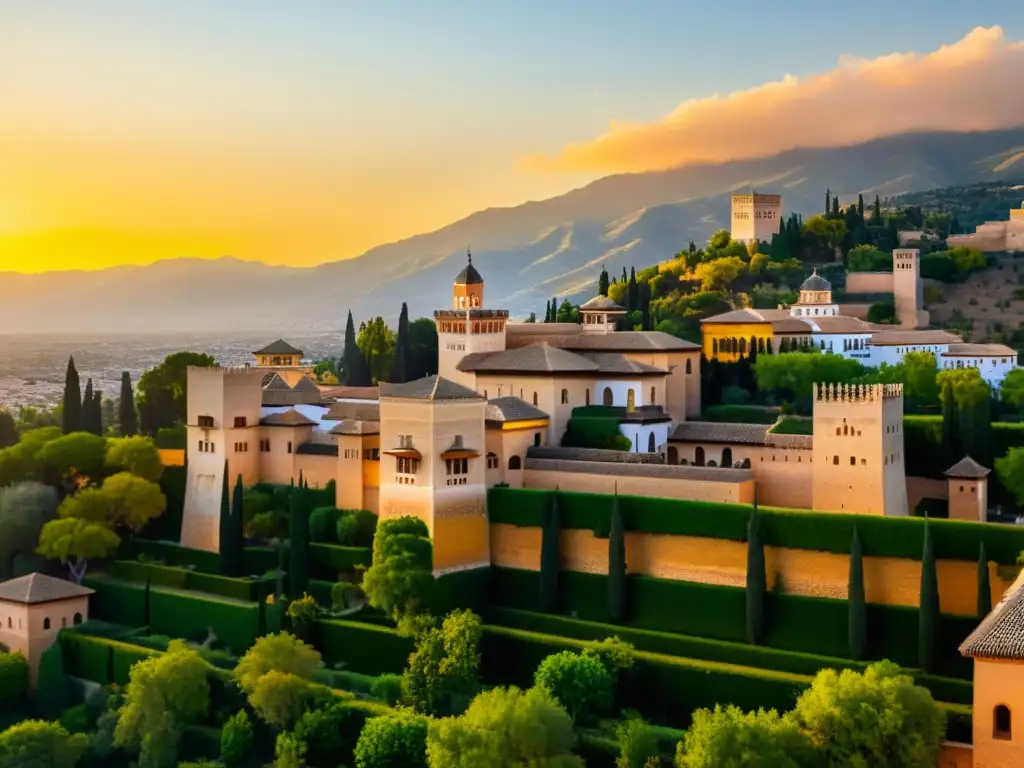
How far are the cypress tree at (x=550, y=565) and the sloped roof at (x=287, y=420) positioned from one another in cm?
1034

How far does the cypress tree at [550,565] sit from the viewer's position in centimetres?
3459

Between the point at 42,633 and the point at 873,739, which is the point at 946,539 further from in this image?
the point at 42,633

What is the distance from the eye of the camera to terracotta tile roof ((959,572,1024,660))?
2472 centimetres

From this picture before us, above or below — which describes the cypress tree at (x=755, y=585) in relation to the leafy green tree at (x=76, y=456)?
below

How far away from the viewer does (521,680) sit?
32.8 m

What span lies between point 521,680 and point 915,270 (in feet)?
111

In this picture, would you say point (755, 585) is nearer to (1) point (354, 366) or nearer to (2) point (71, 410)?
(2) point (71, 410)

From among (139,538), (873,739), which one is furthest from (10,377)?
(873,739)

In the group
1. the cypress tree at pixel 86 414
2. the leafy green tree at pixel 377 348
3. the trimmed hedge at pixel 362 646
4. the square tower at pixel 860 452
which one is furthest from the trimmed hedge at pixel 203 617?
the leafy green tree at pixel 377 348

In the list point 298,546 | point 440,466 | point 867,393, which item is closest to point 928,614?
point 867,393

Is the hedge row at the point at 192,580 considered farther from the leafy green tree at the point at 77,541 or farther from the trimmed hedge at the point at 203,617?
the leafy green tree at the point at 77,541

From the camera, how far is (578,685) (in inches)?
1175

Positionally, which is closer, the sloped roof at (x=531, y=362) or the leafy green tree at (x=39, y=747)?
the leafy green tree at (x=39, y=747)

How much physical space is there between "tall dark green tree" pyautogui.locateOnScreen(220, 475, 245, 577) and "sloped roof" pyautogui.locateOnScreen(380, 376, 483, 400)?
5.69 metres
